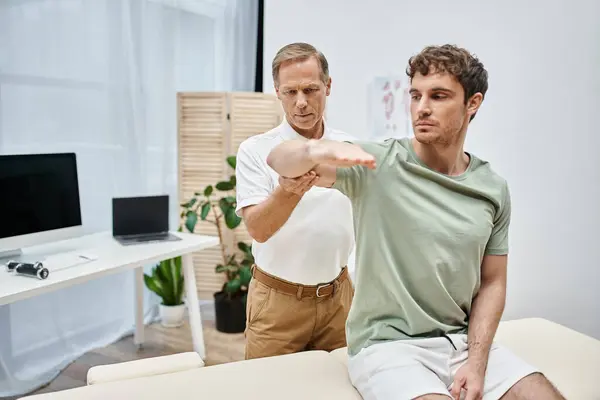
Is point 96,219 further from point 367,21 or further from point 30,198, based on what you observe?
point 367,21

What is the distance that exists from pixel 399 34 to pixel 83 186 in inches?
85.4

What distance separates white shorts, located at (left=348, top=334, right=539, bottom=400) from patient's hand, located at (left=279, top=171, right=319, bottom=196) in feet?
1.48

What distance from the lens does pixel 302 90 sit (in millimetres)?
1754

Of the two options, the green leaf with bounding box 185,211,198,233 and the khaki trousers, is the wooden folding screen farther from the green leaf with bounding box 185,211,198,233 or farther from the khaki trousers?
the khaki trousers

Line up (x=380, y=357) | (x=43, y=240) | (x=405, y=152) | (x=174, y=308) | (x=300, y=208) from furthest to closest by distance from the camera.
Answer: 1. (x=174, y=308)
2. (x=43, y=240)
3. (x=300, y=208)
4. (x=405, y=152)
5. (x=380, y=357)

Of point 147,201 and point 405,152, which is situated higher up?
point 405,152

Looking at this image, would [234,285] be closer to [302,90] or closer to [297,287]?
[297,287]

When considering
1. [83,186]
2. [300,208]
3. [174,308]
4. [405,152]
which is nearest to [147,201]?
[83,186]

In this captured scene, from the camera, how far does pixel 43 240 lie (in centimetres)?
278

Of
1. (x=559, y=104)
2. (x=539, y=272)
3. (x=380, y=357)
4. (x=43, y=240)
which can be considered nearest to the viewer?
(x=380, y=357)

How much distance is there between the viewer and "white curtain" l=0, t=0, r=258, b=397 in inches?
122

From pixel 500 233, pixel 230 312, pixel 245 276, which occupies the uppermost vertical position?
pixel 500 233

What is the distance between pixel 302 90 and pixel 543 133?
1297 millimetres

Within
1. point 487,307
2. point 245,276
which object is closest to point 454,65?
point 487,307
